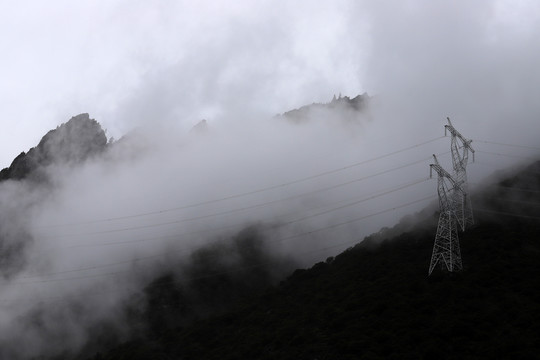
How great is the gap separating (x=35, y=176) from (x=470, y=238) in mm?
110762

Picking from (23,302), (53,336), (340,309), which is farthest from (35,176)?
(340,309)

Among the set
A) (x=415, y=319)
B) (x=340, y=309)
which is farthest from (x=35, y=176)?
(x=415, y=319)

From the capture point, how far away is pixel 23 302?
129625 mm

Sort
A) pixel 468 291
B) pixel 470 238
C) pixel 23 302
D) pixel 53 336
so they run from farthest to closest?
1. pixel 23 302
2. pixel 53 336
3. pixel 470 238
4. pixel 468 291

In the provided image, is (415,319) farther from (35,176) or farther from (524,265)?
(35,176)

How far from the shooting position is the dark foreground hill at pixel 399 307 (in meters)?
77.8

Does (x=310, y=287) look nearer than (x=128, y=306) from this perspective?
Yes

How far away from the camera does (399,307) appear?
3474 inches

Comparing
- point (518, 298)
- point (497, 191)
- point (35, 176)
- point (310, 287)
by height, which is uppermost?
point (35, 176)

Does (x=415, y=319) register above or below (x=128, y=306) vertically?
below

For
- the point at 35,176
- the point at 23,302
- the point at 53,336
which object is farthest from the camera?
the point at 35,176

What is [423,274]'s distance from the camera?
314 ft

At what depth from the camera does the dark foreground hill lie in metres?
77.8

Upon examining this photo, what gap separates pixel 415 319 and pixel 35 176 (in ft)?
375
